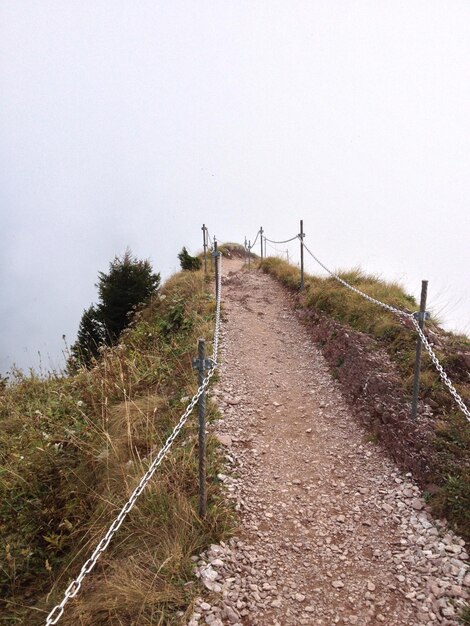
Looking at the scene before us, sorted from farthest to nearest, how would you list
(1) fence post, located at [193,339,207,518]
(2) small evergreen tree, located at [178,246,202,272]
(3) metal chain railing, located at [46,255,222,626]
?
(2) small evergreen tree, located at [178,246,202,272] → (1) fence post, located at [193,339,207,518] → (3) metal chain railing, located at [46,255,222,626]

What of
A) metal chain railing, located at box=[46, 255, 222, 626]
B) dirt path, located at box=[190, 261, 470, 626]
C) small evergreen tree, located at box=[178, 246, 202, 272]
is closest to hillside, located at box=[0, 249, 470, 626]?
dirt path, located at box=[190, 261, 470, 626]

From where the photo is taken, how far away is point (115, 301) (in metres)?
12.8

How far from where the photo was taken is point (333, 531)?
150 inches

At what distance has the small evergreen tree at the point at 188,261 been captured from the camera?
17266mm

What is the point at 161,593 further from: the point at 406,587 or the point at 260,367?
the point at 260,367

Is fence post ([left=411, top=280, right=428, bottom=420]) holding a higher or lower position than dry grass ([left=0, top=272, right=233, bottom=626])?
higher

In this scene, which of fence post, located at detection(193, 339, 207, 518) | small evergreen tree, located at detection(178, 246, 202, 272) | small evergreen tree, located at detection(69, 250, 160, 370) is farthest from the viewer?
small evergreen tree, located at detection(178, 246, 202, 272)

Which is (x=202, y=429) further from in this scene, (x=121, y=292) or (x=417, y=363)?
(x=121, y=292)

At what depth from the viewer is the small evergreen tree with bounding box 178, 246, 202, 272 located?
17266 millimetres

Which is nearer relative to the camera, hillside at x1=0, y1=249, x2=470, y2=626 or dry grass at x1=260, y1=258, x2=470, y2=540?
hillside at x1=0, y1=249, x2=470, y2=626

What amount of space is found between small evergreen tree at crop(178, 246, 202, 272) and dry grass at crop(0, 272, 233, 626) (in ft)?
37.3

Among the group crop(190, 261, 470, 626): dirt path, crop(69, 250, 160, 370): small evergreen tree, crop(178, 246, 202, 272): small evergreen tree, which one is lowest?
crop(190, 261, 470, 626): dirt path

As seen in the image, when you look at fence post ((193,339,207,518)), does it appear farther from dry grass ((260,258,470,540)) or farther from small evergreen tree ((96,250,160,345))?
small evergreen tree ((96,250,160,345))

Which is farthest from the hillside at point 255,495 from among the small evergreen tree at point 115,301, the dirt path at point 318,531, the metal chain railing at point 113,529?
the small evergreen tree at point 115,301
